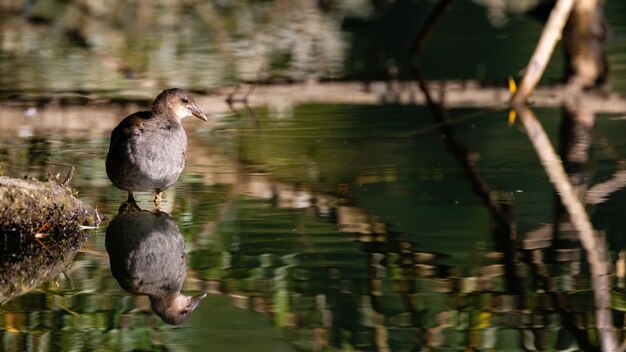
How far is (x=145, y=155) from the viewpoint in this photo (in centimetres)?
810

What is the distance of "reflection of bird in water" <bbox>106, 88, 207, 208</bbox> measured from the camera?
8.09 metres

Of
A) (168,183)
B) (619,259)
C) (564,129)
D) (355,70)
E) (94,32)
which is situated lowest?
(619,259)

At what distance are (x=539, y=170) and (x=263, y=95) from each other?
4446 mm

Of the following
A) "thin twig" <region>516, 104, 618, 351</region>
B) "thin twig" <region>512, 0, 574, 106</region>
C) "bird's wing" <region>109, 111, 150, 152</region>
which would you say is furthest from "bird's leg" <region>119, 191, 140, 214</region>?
"thin twig" <region>512, 0, 574, 106</region>

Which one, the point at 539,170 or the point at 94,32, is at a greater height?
the point at 94,32

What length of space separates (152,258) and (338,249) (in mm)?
1013

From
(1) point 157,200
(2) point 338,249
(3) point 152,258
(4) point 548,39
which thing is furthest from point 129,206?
(4) point 548,39

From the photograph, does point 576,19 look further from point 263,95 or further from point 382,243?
point 382,243

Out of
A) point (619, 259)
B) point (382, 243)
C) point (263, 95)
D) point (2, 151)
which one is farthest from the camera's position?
point (263, 95)

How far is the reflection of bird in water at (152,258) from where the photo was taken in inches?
242

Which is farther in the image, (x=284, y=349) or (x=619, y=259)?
(x=619, y=259)

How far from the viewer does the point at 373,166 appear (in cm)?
962

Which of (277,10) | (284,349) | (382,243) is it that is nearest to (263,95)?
(382,243)

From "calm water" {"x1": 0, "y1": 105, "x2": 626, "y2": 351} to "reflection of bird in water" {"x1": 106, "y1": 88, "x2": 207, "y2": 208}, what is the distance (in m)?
0.22
